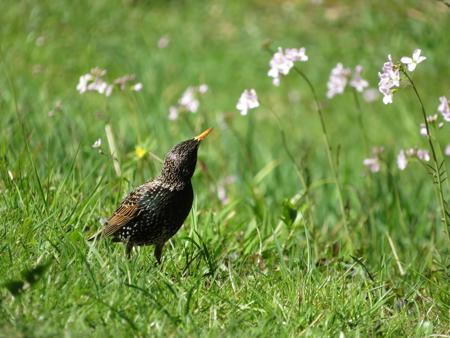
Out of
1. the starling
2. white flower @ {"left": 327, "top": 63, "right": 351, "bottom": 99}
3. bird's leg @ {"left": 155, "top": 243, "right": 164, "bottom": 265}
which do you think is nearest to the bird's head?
the starling

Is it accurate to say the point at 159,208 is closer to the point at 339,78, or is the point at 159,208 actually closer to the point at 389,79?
the point at 389,79

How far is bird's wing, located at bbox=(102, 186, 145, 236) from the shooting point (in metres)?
4.42

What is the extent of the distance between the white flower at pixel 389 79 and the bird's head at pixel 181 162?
3.03ft

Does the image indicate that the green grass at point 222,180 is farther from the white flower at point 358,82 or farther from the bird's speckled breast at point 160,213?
the white flower at point 358,82

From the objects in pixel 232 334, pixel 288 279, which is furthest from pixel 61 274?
pixel 288 279

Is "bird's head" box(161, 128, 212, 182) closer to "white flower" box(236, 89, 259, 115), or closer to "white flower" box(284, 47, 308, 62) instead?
"white flower" box(236, 89, 259, 115)

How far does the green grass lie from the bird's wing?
0.15 m

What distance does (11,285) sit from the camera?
3.49 metres

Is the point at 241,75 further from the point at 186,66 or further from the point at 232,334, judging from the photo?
the point at 232,334

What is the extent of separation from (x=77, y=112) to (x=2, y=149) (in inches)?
78.8

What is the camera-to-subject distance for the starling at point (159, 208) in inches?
172

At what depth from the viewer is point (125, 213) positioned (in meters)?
4.46

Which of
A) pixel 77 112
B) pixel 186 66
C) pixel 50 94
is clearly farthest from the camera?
pixel 186 66

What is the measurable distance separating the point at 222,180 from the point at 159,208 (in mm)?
2477
